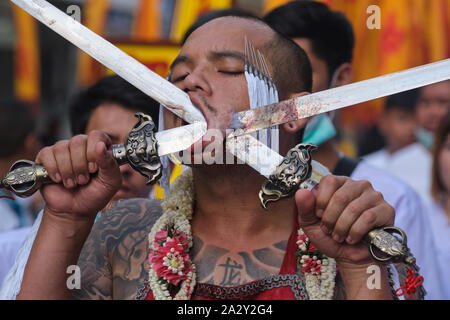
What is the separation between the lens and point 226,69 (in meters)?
1.80

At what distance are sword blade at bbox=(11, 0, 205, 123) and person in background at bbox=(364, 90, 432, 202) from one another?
4.04m

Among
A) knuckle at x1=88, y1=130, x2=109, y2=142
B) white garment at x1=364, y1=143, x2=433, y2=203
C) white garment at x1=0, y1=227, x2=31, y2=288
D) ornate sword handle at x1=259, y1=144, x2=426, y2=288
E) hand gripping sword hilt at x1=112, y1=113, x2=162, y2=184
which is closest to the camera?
ornate sword handle at x1=259, y1=144, x2=426, y2=288

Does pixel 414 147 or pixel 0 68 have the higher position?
pixel 0 68

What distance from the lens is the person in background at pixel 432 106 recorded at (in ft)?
16.2

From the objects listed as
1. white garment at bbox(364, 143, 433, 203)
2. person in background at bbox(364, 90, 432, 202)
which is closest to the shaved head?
white garment at bbox(364, 143, 433, 203)

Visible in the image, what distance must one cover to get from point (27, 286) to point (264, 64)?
103 centimetres

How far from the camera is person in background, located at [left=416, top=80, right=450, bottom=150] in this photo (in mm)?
4945

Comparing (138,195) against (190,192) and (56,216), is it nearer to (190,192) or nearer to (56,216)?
(190,192)

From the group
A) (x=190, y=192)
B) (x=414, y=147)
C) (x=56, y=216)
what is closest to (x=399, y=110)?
(x=414, y=147)

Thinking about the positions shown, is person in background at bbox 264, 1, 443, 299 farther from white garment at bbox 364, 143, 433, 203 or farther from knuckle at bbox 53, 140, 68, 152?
white garment at bbox 364, 143, 433, 203

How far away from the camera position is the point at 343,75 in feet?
10.4

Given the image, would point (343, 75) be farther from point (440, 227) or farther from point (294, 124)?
point (440, 227)

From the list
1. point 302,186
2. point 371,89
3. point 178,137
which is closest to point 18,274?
point 178,137

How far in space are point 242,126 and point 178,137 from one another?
20 cm
